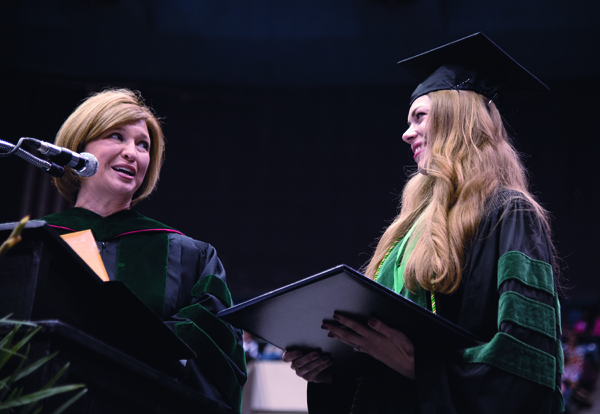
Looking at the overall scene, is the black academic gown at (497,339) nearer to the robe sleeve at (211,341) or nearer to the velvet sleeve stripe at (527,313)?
the velvet sleeve stripe at (527,313)

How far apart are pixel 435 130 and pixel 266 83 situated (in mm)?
6071

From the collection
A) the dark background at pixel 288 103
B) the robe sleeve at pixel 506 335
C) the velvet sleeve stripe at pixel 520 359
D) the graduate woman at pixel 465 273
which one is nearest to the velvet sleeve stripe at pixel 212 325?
the graduate woman at pixel 465 273

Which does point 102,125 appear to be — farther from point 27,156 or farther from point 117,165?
point 27,156

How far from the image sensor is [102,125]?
2.17m

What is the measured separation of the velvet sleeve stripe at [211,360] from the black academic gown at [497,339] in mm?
418

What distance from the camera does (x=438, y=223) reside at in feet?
5.34

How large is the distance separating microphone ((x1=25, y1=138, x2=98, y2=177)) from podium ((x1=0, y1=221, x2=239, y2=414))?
0.98 ft

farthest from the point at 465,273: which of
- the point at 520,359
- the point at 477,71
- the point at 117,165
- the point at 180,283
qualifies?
the point at 117,165

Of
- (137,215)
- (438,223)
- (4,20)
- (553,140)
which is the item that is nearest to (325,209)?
(553,140)

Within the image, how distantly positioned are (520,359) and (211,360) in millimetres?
888

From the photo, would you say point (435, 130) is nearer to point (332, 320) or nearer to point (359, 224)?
point (332, 320)

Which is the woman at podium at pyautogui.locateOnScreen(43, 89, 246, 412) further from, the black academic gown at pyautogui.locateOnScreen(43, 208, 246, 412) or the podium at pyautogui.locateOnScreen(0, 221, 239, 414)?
the podium at pyautogui.locateOnScreen(0, 221, 239, 414)

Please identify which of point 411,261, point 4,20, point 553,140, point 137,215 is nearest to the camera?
point 411,261

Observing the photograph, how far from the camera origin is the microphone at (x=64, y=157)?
1.43 m
